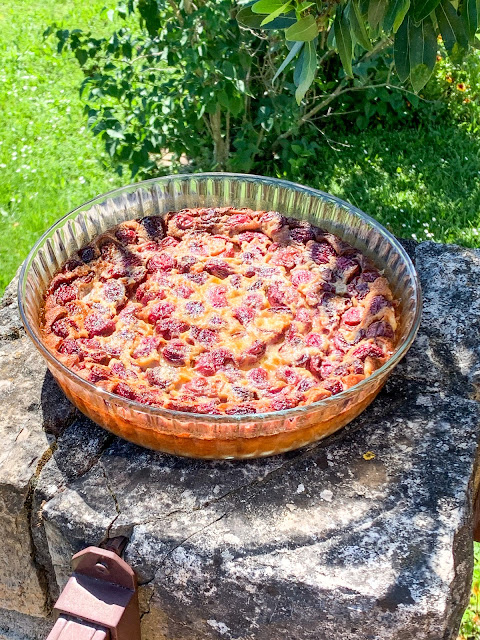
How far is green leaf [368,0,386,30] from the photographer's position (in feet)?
5.95

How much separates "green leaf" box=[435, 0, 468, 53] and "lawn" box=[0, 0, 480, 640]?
2691 millimetres

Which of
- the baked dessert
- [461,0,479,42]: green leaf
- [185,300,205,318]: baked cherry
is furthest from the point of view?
[185,300,205,318]: baked cherry

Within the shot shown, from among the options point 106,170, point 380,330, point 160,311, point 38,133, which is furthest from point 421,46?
point 38,133

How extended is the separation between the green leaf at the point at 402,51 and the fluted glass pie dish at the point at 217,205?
566mm

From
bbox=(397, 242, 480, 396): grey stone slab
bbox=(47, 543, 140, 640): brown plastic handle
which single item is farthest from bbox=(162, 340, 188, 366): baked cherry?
bbox=(397, 242, 480, 396): grey stone slab

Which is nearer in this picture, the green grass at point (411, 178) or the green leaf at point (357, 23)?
the green leaf at point (357, 23)

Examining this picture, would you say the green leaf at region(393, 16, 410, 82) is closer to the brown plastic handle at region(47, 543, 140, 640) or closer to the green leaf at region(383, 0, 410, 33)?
the green leaf at region(383, 0, 410, 33)

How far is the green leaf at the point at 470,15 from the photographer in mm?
1790

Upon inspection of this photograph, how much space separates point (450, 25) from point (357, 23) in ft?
0.76

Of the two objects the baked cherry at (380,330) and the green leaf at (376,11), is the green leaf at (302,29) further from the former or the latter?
the baked cherry at (380,330)

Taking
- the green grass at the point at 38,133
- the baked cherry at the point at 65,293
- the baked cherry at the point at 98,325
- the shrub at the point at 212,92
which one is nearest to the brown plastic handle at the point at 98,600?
the baked cherry at the point at 98,325

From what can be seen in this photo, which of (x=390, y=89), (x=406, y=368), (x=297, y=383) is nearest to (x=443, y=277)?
(x=406, y=368)

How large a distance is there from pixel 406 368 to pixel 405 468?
1.27 ft

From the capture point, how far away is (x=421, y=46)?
6.15 ft
